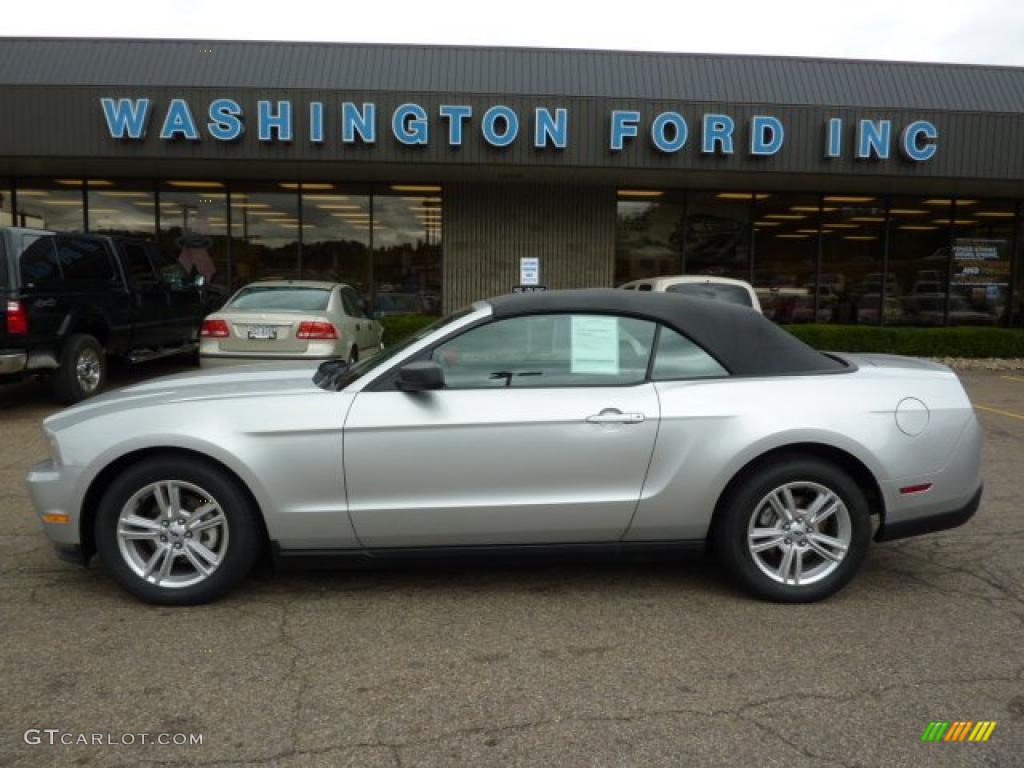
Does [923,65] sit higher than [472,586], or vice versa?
[923,65]

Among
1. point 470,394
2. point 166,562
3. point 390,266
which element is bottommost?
point 166,562

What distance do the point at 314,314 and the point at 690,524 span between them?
6249 mm

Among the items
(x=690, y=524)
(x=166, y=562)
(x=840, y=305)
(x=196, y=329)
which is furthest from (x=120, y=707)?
(x=840, y=305)

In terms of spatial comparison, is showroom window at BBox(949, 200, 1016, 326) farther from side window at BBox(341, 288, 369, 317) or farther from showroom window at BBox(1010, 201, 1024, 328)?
side window at BBox(341, 288, 369, 317)

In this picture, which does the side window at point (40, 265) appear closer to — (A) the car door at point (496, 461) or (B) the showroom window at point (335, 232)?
(A) the car door at point (496, 461)

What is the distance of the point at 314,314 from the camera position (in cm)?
906

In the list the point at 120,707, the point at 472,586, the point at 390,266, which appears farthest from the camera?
the point at 390,266

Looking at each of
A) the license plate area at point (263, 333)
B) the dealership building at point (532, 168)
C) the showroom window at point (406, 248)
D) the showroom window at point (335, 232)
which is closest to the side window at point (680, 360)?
the license plate area at point (263, 333)

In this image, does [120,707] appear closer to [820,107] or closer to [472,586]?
[472,586]

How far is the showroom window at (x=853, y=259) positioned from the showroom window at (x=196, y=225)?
12045 millimetres

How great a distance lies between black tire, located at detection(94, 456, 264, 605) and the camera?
364 cm

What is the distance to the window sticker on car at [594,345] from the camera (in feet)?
12.7

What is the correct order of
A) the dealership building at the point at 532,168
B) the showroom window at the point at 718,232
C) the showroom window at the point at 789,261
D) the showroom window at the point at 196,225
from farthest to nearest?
1. the showroom window at the point at 789,261
2. the showroom window at the point at 718,232
3. the showroom window at the point at 196,225
4. the dealership building at the point at 532,168

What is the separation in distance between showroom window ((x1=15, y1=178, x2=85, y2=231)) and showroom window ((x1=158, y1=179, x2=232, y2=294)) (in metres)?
1.55
